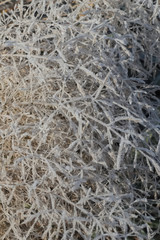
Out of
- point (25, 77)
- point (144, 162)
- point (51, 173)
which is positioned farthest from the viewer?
point (144, 162)

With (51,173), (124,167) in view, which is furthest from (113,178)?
(51,173)

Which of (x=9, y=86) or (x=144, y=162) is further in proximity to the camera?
(x=144, y=162)

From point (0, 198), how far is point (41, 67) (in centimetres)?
48

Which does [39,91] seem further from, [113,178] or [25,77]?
[113,178]

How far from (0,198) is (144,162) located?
0.62 metres

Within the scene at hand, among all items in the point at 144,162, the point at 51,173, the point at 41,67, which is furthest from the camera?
the point at 144,162

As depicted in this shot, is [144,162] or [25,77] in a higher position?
[25,77]

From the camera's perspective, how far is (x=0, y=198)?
1.47 m

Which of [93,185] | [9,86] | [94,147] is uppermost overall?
[9,86]

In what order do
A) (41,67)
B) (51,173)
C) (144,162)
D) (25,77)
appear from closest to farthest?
(51,173) → (41,67) → (25,77) → (144,162)

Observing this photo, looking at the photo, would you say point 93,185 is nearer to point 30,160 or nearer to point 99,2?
point 30,160

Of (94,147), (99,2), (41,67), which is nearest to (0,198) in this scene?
(94,147)

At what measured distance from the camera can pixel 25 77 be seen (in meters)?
1.55

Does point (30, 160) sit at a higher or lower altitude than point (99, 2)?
lower
